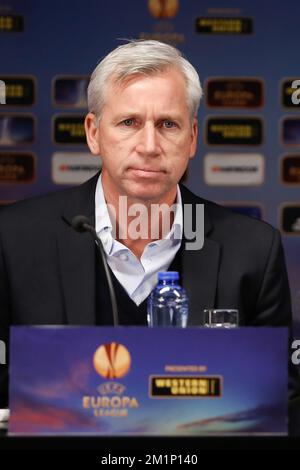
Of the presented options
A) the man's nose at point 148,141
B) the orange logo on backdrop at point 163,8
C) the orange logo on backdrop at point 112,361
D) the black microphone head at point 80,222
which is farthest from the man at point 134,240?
the orange logo on backdrop at point 163,8

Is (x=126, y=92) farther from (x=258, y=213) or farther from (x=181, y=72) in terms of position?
(x=258, y=213)

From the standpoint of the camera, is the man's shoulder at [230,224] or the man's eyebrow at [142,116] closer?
the man's eyebrow at [142,116]

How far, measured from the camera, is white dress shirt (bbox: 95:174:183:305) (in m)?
2.31

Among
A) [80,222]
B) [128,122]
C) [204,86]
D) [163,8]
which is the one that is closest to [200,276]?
[128,122]

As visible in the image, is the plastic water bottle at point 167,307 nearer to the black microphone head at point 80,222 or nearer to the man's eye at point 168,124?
the black microphone head at point 80,222

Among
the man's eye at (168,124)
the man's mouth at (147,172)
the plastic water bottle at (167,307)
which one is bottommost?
the plastic water bottle at (167,307)

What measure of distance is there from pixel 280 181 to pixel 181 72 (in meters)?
1.33

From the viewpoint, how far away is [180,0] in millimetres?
3523

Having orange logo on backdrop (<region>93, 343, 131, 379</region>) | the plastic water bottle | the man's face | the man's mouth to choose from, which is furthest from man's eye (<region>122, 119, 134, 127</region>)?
orange logo on backdrop (<region>93, 343, 131, 379</region>)

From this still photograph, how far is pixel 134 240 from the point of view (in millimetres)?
2365

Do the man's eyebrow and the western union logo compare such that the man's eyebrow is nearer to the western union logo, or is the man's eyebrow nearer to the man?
the man

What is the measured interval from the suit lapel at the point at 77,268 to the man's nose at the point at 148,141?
0.80 ft

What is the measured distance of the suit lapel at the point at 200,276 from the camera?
225 centimetres

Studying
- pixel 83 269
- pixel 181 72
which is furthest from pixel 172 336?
pixel 181 72
